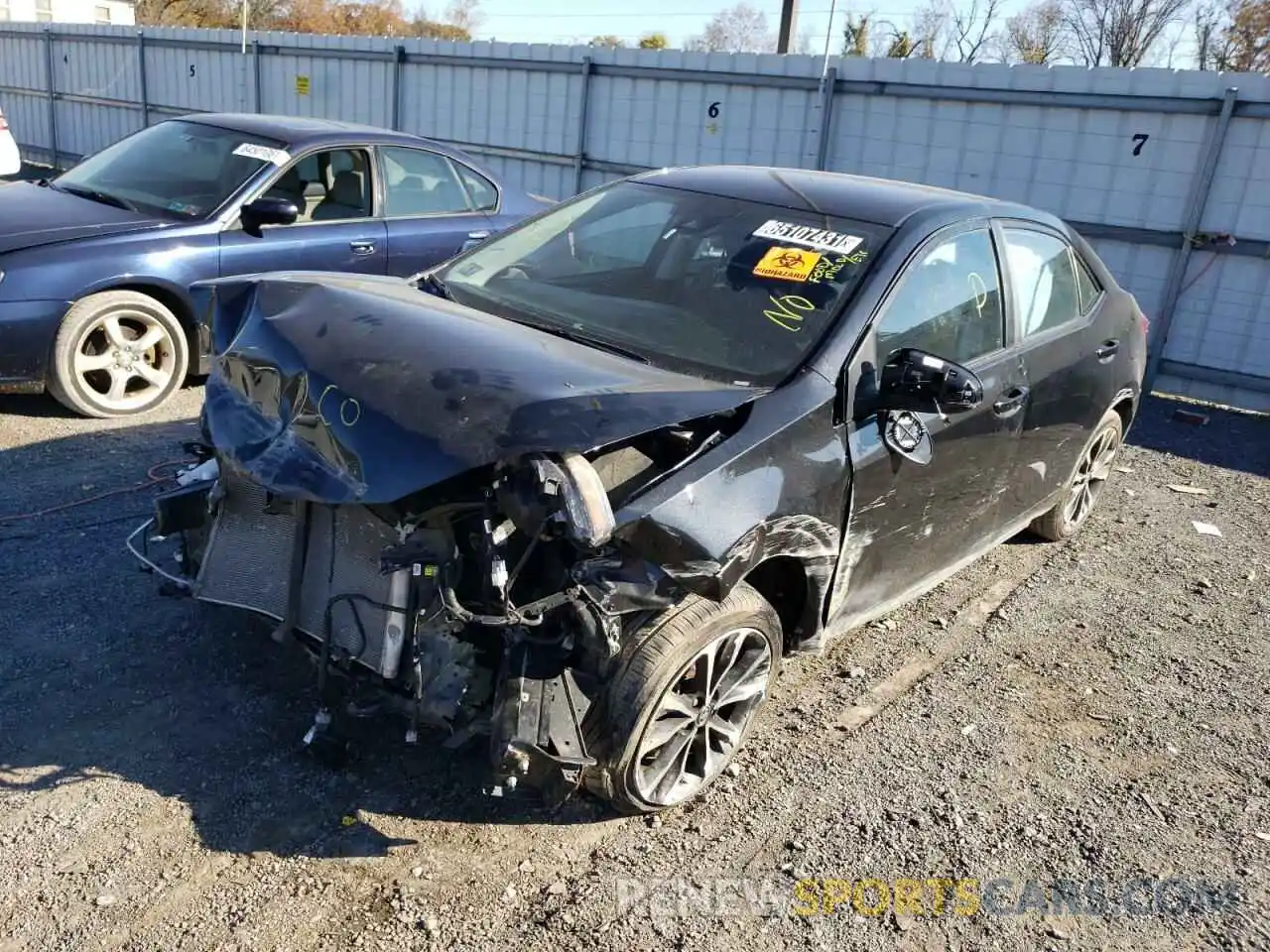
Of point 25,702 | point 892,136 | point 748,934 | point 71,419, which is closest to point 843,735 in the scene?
point 748,934

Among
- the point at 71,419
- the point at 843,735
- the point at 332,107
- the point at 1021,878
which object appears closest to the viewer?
the point at 1021,878

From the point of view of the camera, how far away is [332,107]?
14555mm

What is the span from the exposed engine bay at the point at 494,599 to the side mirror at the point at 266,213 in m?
3.19

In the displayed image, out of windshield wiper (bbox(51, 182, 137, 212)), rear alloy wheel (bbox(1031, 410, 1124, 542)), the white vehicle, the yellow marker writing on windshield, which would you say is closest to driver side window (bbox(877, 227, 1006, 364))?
the yellow marker writing on windshield

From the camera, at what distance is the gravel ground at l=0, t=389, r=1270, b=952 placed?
271 centimetres

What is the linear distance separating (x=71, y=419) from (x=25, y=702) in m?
2.99

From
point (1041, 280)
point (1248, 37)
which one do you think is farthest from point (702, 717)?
point (1248, 37)

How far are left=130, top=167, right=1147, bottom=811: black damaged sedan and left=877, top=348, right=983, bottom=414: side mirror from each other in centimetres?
1

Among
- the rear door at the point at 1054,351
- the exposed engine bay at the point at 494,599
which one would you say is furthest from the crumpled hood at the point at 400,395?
the rear door at the point at 1054,351

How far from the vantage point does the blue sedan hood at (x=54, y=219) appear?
5617 mm

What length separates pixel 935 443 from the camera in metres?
3.66

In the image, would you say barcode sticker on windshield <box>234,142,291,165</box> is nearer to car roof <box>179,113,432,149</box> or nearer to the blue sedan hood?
car roof <box>179,113,432,149</box>

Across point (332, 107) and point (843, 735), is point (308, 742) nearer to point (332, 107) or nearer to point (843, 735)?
point (843, 735)

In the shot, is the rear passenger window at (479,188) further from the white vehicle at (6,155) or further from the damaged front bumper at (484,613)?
the white vehicle at (6,155)
